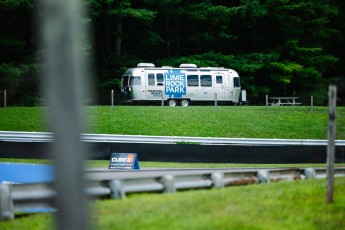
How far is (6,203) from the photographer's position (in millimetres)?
5484

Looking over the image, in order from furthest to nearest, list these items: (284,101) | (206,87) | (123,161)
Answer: (284,101)
(206,87)
(123,161)

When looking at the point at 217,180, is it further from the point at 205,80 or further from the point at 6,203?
the point at 205,80

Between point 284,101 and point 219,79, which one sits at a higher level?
point 219,79

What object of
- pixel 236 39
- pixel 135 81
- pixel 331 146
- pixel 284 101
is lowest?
pixel 284 101

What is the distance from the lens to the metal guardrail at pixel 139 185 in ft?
17.9

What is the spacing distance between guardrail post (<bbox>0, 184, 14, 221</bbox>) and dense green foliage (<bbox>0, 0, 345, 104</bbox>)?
1057 inches

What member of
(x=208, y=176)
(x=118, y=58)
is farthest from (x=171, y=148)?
(x=118, y=58)

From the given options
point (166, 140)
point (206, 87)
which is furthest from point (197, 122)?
point (206, 87)

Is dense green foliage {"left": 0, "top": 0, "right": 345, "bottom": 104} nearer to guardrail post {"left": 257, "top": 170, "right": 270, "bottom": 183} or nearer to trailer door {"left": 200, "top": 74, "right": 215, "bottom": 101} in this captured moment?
trailer door {"left": 200, "top": 74, "right": 215, "bottom": 101}

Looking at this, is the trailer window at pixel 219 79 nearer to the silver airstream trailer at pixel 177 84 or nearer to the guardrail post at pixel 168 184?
the silver airstream trailer at pixel 177 84

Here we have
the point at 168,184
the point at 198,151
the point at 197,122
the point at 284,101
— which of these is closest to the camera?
the point at 168,184

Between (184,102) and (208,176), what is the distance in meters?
22.7

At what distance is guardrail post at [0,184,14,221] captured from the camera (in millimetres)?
5434

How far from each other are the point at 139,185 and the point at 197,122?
52.1 feet
